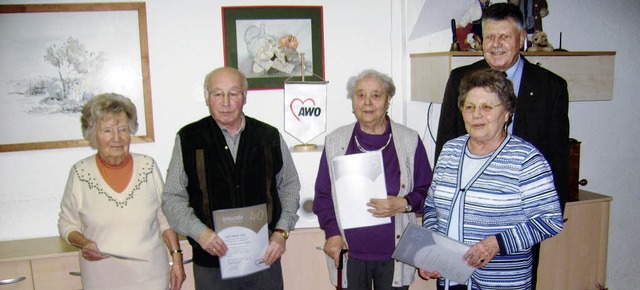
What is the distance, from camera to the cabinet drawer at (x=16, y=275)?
238 cm

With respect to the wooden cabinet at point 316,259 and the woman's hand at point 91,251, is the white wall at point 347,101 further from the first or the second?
the woman's hand at point 91,251

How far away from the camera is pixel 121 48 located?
2695mm

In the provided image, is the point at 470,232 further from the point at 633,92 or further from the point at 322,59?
the point at 633,92

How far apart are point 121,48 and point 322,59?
1.15 metres

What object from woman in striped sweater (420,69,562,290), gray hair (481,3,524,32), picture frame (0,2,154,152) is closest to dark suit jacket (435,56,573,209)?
gray hair (481,3,524,32)

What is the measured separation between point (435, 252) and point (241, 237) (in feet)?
2.58

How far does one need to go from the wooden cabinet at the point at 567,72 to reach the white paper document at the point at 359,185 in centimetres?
85

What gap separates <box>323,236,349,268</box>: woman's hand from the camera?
7.13ft

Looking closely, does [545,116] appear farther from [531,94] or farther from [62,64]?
[62,64]

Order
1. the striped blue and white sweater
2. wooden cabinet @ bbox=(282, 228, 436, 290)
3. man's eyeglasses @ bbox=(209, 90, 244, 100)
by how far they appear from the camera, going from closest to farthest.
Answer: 1. the striped blue and white sweater
2. man's eyeglasses @ bbox=(209, 90, 244, 100)
3. wooden cabinet @ bbox=(282, 228, 436, 290)

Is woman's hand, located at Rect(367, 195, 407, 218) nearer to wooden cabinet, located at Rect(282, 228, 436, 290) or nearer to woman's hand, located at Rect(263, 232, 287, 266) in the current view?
woman's hand, located at Rect(263, 232, 287, 266)

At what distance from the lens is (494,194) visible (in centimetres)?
168

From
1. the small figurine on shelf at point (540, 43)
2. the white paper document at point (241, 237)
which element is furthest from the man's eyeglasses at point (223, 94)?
the small figurine on shelf at point (540, 43)

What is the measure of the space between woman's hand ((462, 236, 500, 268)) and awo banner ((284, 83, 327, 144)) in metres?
1.34
